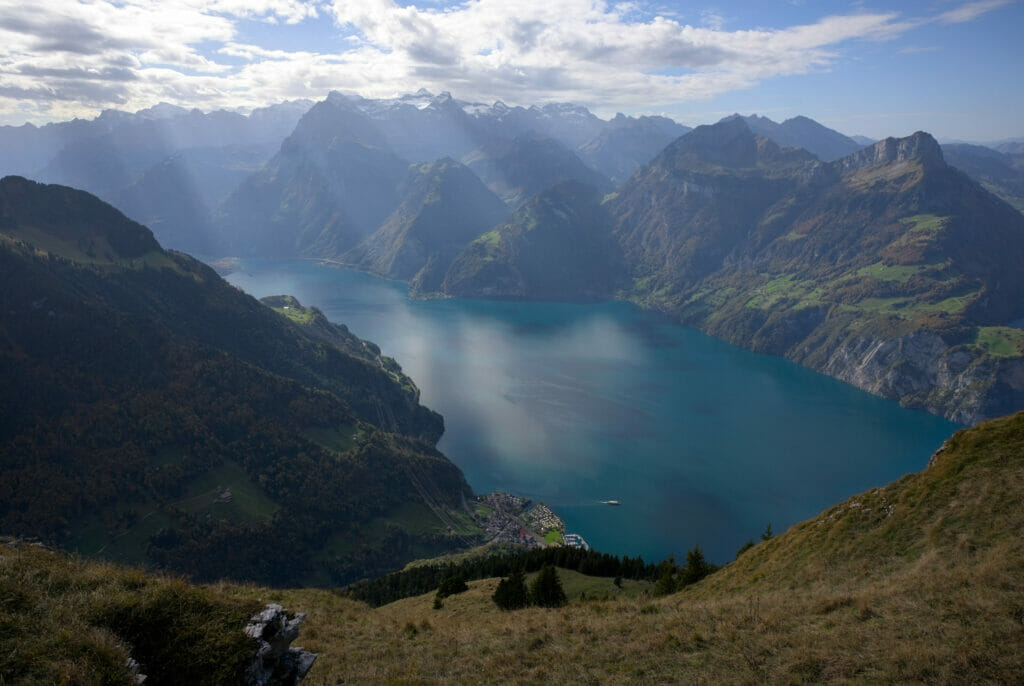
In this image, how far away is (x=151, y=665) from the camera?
15.2 meters

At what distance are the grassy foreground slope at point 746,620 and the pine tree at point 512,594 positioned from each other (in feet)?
4.58

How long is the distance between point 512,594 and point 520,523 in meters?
65.5

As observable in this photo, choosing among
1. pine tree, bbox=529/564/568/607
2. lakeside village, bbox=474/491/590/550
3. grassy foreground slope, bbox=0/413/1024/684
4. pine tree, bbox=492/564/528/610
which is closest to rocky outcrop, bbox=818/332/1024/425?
lakeside village, bbox=474/491/590/550

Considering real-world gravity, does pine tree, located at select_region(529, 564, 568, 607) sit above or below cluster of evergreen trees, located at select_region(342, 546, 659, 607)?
above

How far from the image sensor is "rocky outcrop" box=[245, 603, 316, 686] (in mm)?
15695

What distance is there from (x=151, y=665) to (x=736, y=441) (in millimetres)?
129675

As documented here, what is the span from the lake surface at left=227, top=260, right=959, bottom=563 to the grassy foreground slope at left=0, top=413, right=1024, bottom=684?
62.9 meters

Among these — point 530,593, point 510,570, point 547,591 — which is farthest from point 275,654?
point 510,570

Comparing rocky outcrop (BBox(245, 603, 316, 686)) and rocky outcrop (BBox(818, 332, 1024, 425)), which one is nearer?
rocky outcrop (BBox(245, 603, 316, 686))

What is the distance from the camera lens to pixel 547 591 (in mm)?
29641

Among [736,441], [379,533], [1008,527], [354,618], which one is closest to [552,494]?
[379,533]

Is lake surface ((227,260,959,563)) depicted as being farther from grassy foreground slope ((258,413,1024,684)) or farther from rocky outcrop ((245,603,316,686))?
rocky outcrop ((245,603,316,686))

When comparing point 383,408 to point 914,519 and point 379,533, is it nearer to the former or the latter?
point 379,533

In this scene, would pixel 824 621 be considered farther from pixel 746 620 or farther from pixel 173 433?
pixel 173 433
